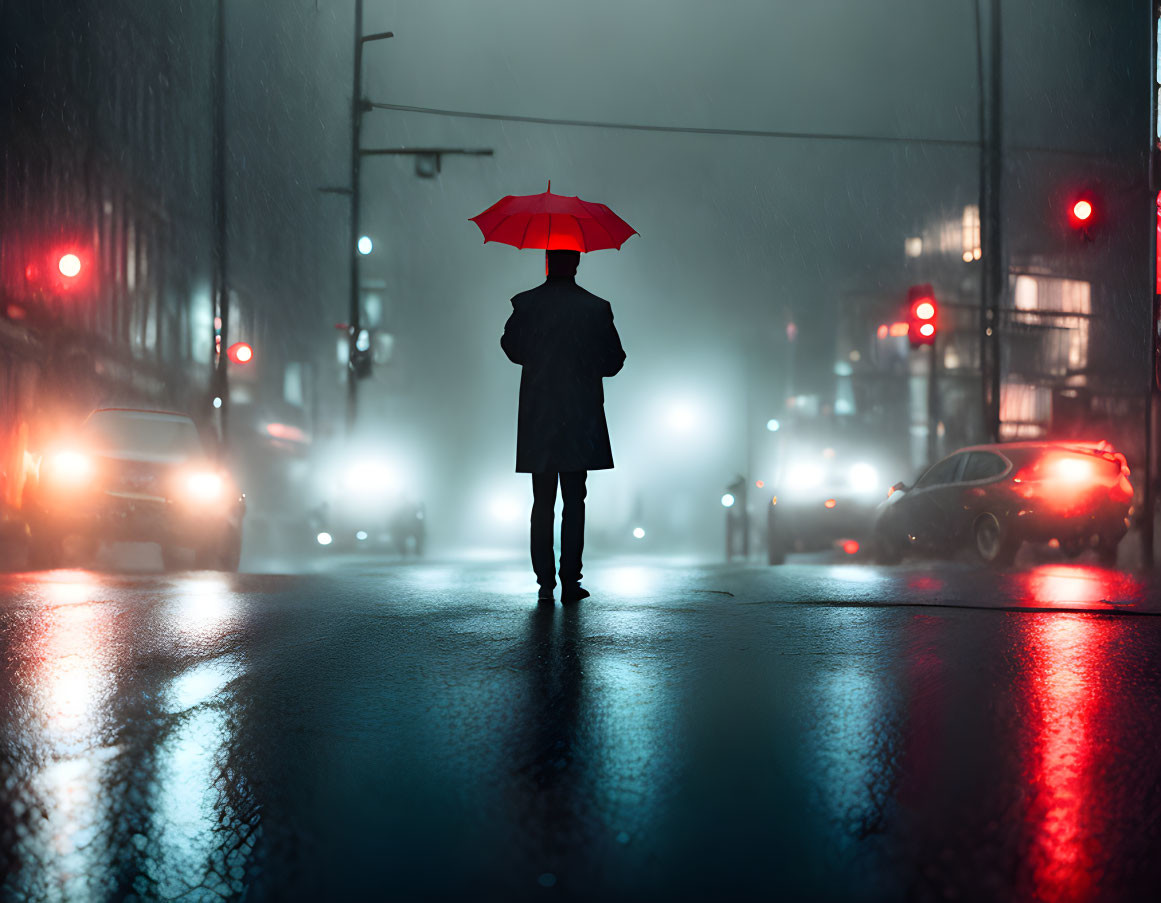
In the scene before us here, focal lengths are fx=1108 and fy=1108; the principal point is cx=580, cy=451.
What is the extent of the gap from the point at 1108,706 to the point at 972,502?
11049mm

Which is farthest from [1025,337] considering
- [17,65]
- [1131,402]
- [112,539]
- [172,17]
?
[112,539]

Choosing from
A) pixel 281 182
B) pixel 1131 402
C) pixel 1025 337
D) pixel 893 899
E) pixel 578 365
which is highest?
pixel 281 182

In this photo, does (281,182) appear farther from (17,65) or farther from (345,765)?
(345,765)

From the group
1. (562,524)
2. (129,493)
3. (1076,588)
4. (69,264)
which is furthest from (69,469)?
(1076,588)

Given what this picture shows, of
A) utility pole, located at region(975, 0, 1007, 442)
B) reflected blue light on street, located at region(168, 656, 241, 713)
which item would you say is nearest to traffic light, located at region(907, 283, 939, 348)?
utility pole, located at region(975, 0, 1007, 442)

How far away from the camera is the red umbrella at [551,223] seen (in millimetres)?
6934

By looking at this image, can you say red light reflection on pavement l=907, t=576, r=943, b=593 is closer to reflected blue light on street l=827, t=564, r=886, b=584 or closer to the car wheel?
reflected blue light on street l=827, t=564, r=886, b=584

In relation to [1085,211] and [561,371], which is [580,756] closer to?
[561,371]

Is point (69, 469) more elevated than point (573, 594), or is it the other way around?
point (69, 469)

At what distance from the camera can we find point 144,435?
12.8 m

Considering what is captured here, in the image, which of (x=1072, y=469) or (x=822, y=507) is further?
(x=822, y=507)

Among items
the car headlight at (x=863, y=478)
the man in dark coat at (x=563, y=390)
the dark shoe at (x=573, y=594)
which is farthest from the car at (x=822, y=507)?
the man in dark coat at (x=563, y=390)

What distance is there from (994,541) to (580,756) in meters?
12.0

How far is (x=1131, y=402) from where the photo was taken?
3603 cm
